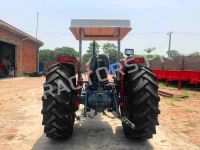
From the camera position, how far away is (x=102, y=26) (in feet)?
21.0

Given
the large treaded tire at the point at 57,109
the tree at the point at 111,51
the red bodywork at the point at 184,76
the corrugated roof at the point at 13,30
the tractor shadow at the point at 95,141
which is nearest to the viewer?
the large treaded tire at the point at 57,109

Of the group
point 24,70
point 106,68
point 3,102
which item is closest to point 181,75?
point 3,102

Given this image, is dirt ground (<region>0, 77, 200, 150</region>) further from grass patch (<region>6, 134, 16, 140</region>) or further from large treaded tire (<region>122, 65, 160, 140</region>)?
large treaded tire (<region>122, 65, 160, 140</region>)

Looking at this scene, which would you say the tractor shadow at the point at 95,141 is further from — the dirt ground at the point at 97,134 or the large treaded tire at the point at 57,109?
the large treaded tire at the point at 57,109

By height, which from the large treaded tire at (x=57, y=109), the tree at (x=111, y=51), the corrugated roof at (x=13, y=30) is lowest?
the large treaded tire at (x=57, y=109)

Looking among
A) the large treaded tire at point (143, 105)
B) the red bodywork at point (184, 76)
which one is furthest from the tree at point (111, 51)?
the red bodywork at point (184, 76)

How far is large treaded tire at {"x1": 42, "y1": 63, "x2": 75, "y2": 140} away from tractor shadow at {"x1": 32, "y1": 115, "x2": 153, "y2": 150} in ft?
0.67

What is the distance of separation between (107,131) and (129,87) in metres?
1.36

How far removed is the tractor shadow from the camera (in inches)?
212

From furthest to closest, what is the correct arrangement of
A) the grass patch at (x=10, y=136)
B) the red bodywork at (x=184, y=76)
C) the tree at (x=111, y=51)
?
the red bodywork at (x=184, y=76) < the tree at (x=111, y=51) < the grass patch at (x=10, y=136)

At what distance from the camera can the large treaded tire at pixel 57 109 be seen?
5.27 metres

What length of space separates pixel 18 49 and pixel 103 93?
989 inches

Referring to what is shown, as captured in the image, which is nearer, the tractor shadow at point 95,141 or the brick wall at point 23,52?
the tractor shadow at point 95,141

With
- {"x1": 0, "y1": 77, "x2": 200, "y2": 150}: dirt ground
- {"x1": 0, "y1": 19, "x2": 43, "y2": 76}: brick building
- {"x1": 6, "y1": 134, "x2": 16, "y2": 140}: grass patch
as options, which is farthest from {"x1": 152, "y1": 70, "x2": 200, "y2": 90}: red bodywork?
{"x1": 0, "y1": 19, "x2": 43, "y2": 76}: brick building
